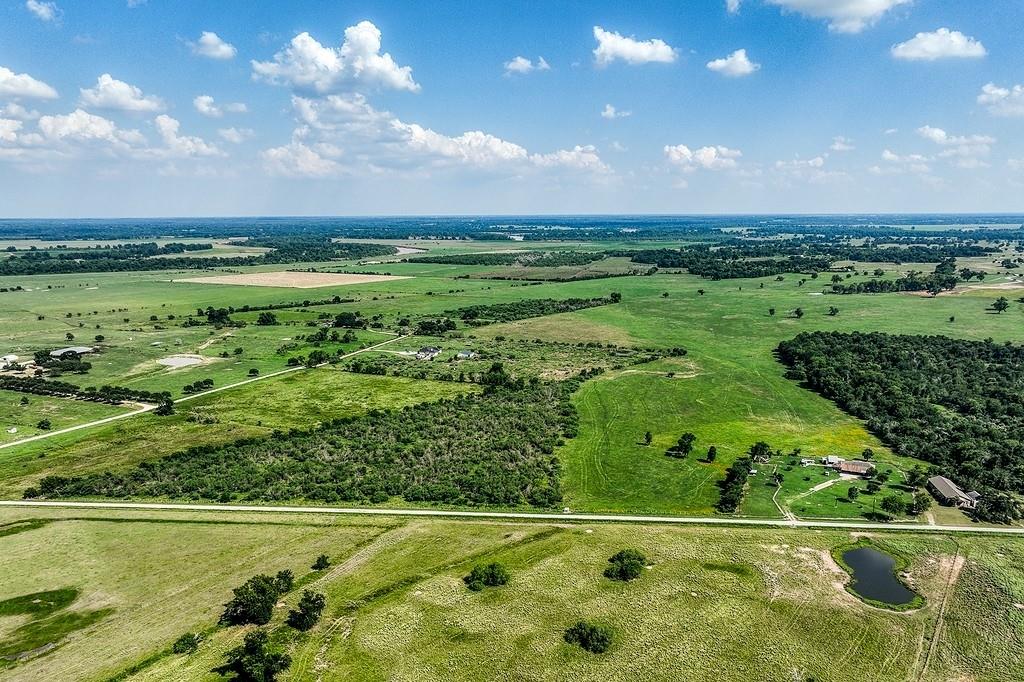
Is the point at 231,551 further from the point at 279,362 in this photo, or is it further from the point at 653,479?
the point at 279,362

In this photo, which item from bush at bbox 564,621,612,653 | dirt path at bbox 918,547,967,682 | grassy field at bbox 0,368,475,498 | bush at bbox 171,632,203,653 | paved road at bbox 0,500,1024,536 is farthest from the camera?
grassy field at bbox 0,368,475,498

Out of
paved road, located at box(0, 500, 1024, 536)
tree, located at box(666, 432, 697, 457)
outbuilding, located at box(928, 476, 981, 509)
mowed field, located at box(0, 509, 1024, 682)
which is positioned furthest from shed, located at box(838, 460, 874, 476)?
tree, located at box(666, 432, 697, 457)

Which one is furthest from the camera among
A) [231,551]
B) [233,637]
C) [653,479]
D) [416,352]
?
[416,352]

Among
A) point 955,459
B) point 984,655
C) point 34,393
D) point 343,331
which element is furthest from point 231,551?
point 343,331

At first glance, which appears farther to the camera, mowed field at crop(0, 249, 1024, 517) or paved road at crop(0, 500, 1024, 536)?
mowed field at crop(0, 249, 1024, 517)

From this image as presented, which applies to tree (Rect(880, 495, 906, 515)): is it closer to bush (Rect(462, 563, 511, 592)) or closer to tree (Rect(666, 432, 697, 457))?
tree (Rect(666, 432, 697, 457))

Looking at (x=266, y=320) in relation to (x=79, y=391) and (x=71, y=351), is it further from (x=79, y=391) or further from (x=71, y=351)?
(x=79, y=391)

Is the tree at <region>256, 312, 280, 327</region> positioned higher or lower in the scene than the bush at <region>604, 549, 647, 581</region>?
higher
